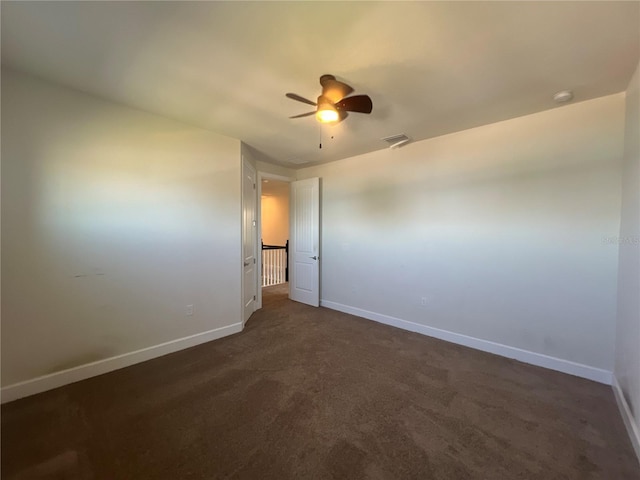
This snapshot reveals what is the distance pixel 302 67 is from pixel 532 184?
2.63 meters

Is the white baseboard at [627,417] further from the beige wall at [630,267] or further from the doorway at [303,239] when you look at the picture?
the doorway at [303,239]

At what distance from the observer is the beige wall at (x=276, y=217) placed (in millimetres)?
8375

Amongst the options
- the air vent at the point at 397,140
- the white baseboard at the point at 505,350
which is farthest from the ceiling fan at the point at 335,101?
the white baseboard at the point at 505,350

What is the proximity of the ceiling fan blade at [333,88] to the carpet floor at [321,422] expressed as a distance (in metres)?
2.55

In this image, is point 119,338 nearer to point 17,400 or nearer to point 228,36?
point 17,400

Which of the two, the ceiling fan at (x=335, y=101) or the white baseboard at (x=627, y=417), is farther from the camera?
the ceiling fan at (x=335, y=101)

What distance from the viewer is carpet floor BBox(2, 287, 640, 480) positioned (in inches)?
60.9

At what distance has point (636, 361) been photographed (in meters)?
1.78

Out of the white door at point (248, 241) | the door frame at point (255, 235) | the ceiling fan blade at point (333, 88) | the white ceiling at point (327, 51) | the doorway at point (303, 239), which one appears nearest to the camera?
the white ceiling at point (327, 51)

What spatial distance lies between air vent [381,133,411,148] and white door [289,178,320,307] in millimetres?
1523

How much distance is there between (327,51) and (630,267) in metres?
2.83

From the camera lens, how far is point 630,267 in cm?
201

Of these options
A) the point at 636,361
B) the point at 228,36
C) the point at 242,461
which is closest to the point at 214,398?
the point at 242,461

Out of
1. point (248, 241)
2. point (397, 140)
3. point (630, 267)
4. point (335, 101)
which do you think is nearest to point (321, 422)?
point (335, 101)
